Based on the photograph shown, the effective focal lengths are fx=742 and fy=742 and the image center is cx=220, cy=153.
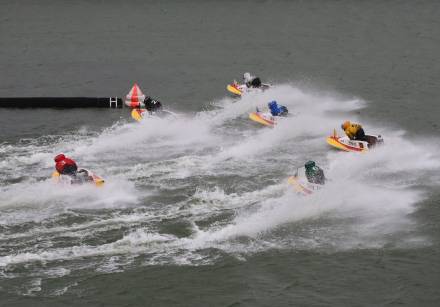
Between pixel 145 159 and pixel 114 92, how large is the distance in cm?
1639

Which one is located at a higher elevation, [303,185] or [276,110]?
[276,110]

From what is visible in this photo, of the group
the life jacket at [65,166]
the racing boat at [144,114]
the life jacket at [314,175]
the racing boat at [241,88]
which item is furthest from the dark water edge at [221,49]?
the life jacket at [65,166]

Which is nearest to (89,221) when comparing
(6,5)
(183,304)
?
(183,304)

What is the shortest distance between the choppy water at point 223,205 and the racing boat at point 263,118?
1.80ft

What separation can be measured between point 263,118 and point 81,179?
46.5 feet

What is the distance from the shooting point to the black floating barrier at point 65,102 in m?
A: 48.8

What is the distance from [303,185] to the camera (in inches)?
1250

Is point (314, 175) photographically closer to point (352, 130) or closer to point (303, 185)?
point (303, 185)

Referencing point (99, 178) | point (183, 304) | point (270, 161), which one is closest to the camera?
point (183, 304)

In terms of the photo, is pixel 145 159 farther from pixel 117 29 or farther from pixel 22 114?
pixel 117 29

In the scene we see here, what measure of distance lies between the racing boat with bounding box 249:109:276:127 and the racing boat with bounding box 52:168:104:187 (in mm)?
13165

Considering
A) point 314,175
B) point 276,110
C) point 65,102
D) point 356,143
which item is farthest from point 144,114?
point 314,175

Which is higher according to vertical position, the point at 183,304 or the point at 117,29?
the point at 117,29

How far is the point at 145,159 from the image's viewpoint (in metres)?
38.0
